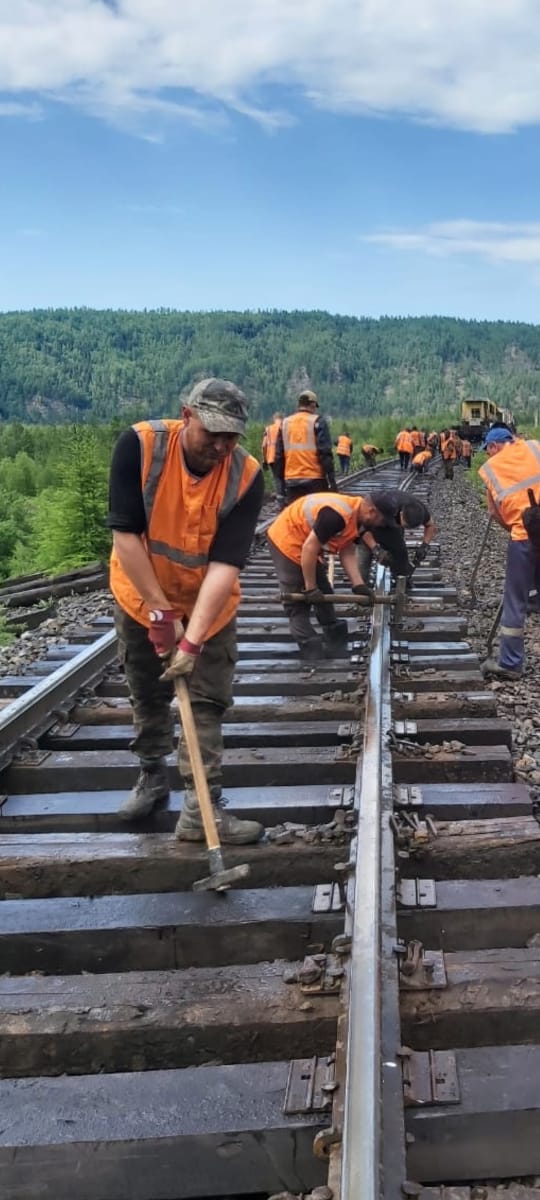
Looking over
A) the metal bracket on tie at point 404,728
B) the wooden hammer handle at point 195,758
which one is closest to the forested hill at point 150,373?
the metal bracket on tie at point 404,728

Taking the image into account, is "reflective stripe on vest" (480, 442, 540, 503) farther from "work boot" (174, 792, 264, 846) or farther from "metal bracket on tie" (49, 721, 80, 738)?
"work boot" (174, 792, 264, 846)

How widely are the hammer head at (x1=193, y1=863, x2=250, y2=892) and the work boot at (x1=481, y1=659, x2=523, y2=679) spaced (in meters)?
3.42

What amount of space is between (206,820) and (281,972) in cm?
64

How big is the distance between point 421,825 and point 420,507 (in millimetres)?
3954

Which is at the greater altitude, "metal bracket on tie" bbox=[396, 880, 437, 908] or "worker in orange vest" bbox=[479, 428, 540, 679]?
"worker in orange vest" bbox=[479, 428, 540, 679]

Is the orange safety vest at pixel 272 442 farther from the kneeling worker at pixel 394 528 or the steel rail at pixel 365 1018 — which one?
the steel rail at pixel 365 1018

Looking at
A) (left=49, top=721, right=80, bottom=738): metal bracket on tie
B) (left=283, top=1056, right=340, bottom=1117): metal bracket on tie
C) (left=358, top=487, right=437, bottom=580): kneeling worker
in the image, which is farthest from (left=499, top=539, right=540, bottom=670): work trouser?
(left=283, top=1056, right=340, bottom=1117): metal bracket on tie

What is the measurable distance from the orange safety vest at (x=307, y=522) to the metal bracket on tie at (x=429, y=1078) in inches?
164

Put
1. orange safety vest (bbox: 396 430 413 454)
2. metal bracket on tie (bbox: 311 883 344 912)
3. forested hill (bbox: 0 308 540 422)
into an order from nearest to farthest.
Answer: metal bracket on tie (bbox: 311 883 344 912) → orange safety vest (bbox: 396 430 413 454) → forested hill (bbox: 0 308 540 422)

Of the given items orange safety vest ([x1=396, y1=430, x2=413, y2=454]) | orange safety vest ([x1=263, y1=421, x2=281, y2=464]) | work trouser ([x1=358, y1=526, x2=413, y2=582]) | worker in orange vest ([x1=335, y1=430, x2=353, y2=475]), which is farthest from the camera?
orange safety vest ([x1=396, y1=430, x2=413, y2=454])

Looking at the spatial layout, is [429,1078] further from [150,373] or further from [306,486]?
[150,373]

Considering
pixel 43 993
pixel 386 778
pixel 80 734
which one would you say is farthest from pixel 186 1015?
pixel 80 734

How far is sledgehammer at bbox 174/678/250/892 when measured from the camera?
9.54 feet

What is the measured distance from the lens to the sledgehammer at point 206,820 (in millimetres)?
2908
